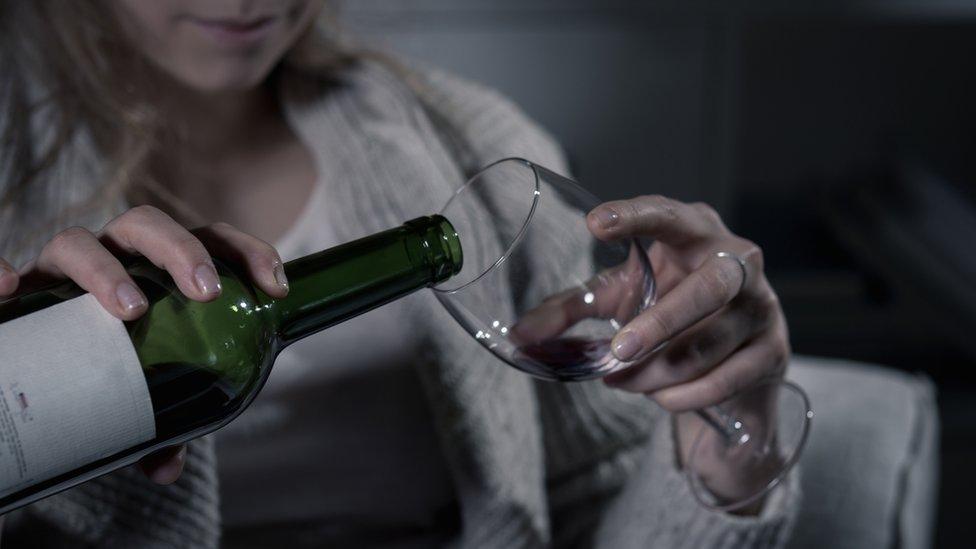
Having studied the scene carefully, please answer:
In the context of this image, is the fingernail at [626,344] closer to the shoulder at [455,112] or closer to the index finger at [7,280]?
the index finger at [7,280]

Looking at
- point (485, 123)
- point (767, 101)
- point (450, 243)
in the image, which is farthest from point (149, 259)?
point (767, 101)

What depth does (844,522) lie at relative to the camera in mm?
760

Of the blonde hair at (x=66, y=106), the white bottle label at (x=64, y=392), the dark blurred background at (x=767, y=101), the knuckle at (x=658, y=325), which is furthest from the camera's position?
the dark blurred background at (x=767, y=101)

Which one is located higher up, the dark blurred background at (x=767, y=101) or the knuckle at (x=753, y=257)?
the knuckle at (x=753, y=257)

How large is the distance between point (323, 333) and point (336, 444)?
0.30ft

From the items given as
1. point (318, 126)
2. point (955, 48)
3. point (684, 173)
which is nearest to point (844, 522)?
point (318, 126)

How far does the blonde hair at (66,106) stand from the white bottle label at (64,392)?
0.42 m

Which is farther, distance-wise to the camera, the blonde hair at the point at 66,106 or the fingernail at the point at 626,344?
the blonde hair at the point at 66,106

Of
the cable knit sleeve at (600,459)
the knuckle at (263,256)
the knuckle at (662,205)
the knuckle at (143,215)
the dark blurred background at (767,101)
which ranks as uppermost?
the knuckle at (143,215)

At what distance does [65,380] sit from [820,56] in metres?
1.61

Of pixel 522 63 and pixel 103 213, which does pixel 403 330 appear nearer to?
pixel 103 213

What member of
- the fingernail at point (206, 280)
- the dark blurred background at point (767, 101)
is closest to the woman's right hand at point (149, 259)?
the fingernail at point (206, 280)

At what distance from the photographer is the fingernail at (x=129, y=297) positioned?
369 mm

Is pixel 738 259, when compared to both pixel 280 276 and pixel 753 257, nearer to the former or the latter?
pixel 753 257
